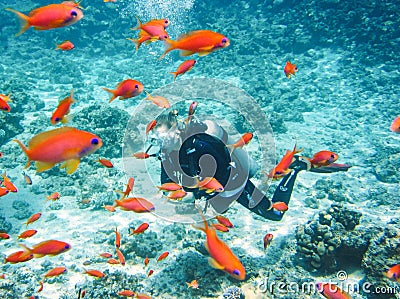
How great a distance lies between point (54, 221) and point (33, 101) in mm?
7620

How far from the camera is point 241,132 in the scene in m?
11.0

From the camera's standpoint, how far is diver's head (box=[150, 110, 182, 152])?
13.5 feet

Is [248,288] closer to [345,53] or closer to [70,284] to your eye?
[70,284]

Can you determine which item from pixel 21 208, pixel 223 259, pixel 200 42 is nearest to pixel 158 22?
pixel 200 42

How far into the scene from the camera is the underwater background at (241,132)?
470cm

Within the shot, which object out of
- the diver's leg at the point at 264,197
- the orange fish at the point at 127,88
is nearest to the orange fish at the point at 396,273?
the diver's leg at the point at 264,197

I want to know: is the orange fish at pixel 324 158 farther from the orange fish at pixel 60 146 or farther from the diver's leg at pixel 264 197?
the orange fish at pixel 60 146

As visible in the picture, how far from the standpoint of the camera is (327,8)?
56.9 feet

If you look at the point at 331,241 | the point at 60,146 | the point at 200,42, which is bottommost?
the point at 331,241

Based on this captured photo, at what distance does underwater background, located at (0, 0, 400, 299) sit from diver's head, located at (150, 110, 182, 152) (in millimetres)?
2186

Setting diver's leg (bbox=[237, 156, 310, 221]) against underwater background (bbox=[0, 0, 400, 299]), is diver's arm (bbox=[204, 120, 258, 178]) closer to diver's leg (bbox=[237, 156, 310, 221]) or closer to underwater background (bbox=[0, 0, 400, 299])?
diver's leg (bbox=[237, 156, 310, 221])

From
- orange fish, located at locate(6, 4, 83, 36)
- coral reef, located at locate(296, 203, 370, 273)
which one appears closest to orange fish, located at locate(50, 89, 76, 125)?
orange fish, located at locate(6, 4, 83, 36)

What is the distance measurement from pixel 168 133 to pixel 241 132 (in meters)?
7.22

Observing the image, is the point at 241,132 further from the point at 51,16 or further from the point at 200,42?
the point at 51,16
